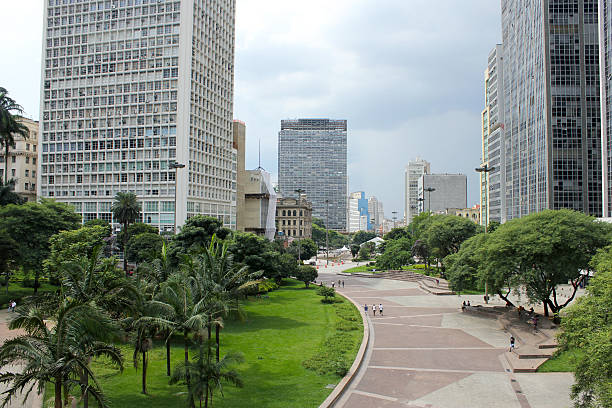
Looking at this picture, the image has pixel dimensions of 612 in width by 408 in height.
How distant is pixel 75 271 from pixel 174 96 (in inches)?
2636

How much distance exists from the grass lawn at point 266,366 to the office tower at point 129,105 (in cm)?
4640

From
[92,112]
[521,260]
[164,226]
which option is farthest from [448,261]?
[92,112]

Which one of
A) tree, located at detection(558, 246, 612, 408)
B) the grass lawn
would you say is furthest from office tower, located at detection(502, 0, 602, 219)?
tree, located at detection(558, 246, 612, 408)

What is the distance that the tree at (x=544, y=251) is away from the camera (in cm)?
2962

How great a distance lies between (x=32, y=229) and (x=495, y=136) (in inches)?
4426

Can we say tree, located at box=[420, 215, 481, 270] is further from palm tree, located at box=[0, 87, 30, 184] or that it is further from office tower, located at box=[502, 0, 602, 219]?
palm tree, located at box=[0, 87, 30, 184]

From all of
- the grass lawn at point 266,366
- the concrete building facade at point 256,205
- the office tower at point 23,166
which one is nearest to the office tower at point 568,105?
the grass lawn at point 266,366

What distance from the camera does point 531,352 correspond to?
2484 cm

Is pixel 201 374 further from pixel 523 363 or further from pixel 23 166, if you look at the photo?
pixel 23 166

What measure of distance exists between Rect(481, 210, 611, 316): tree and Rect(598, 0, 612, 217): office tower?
32.4 metres

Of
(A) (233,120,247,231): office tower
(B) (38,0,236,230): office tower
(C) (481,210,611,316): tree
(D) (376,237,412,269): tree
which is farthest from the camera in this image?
(A) (233,120,247,231): office tower

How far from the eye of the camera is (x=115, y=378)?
67.7 feet

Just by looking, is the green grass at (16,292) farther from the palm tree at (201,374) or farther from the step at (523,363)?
the step at (523,363)

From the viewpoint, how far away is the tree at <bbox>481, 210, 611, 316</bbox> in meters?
29.6
